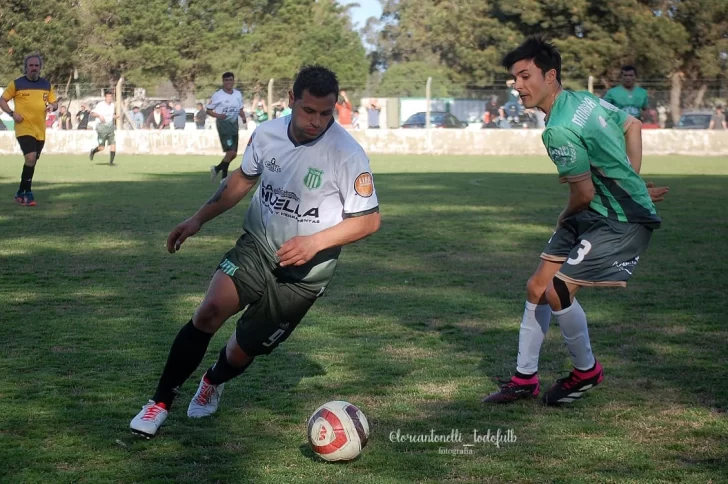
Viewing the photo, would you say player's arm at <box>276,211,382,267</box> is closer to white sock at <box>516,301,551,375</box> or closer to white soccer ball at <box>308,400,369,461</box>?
white soccer ball at <box>308,400,369,461</box>

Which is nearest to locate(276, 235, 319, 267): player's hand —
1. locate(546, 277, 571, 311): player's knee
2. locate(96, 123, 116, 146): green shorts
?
locate(546, 277, 571, 311): player's knee

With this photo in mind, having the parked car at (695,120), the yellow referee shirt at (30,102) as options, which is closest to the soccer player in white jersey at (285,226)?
the yellow referee shirt at (30,102)

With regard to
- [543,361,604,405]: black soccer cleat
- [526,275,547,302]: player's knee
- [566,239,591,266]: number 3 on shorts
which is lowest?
[543,361,604,405]: black soccer cleat

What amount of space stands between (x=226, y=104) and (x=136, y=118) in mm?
15966

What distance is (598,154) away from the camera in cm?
519

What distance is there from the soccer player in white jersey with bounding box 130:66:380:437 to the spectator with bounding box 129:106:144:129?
3111cm

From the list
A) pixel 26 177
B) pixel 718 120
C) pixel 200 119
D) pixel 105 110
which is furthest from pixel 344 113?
pixel 26 177

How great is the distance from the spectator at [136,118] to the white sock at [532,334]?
102 feet

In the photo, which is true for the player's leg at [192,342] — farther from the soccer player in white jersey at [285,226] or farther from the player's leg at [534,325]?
the player's leg at [534,325]

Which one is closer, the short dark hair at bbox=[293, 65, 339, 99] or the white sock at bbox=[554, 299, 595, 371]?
the short dark hair at bbox=[293, 65, 339, 99]

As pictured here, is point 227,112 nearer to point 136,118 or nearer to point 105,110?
point 105,110

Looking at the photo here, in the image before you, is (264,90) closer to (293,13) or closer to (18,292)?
(18,292)

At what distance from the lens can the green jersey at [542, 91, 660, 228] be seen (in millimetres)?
5082

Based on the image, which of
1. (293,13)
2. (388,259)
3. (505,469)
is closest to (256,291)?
(505,469)
